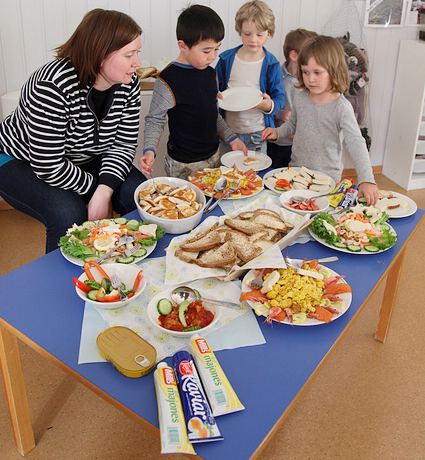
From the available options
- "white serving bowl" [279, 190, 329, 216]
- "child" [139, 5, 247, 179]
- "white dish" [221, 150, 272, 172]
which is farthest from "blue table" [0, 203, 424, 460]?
"child" [139, 5, 247, 179]

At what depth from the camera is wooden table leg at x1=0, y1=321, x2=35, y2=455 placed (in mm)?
1388

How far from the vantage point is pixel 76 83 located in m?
1.89

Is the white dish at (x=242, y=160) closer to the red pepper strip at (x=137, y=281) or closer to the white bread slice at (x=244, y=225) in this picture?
the white bread slice at (x=244, y=225)

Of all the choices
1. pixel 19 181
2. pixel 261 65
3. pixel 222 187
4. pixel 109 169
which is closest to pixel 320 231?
pixel 222 187

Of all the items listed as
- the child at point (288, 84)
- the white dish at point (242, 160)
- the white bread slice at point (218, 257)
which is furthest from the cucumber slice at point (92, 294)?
the child at point (288, 84)

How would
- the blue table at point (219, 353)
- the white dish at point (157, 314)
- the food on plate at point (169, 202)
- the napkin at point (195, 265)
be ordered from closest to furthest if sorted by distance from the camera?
the blue table at point (219, 353) < the white dish at point (157, 314) < the napkin at point (195, 265) < the food on plate at point (169, 202)

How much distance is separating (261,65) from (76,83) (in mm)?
1283

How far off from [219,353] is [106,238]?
596 millimetres

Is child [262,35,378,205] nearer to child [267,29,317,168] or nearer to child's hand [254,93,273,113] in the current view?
child's hand [254,93,273,113]

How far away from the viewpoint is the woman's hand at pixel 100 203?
6.50 feet

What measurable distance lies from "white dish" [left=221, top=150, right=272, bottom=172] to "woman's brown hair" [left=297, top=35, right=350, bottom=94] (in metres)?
0.48

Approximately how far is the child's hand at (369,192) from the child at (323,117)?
70 millimetres

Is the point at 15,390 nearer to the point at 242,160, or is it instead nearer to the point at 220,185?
the point at 220,185

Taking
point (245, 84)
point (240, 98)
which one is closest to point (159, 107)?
point (240, 98)
